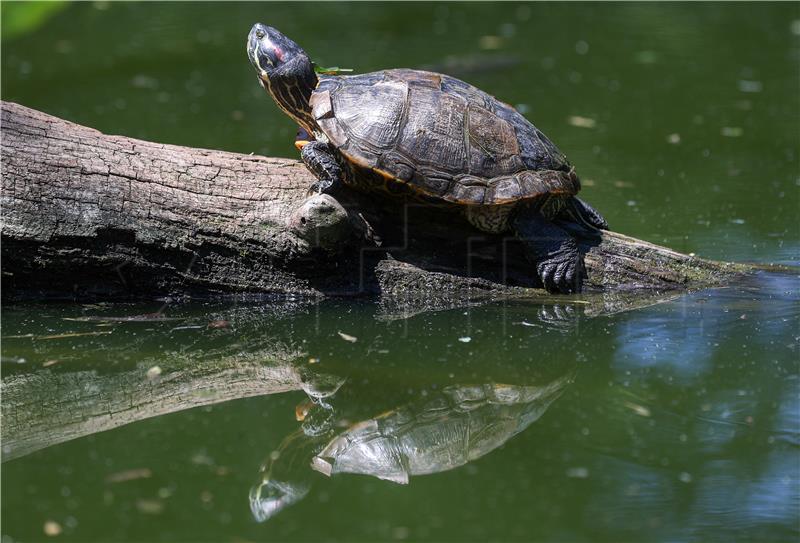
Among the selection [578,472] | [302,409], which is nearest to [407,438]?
[302,409]

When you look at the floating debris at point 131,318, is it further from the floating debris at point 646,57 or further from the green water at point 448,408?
the floating debris at point 646,57

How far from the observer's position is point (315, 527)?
2969 millimetres

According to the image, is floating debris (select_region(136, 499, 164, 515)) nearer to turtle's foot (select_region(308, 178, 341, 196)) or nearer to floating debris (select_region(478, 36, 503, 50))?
turtle's foot (select_region(308, 178, 341, 196))

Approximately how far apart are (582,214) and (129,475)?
102 inches

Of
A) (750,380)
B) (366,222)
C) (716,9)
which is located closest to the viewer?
(750,380)

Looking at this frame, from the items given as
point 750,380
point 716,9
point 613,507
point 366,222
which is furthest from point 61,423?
point 716,9

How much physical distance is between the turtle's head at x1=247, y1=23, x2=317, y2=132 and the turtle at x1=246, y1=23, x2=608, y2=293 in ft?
0.06

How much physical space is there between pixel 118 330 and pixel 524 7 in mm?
8583

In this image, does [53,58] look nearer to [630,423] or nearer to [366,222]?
[366,222]

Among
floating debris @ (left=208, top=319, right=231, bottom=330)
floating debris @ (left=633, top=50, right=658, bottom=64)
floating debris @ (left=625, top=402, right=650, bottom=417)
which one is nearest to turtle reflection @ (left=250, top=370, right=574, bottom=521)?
floating debris @ (left=625, top=402, right=650, bottom=417)

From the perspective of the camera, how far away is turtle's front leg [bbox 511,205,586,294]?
441cm

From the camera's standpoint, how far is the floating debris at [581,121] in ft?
24.9

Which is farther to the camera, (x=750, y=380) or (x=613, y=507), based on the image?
(x=750, y=380)

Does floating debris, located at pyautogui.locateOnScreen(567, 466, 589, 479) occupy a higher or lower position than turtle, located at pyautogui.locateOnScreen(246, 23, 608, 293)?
lower
